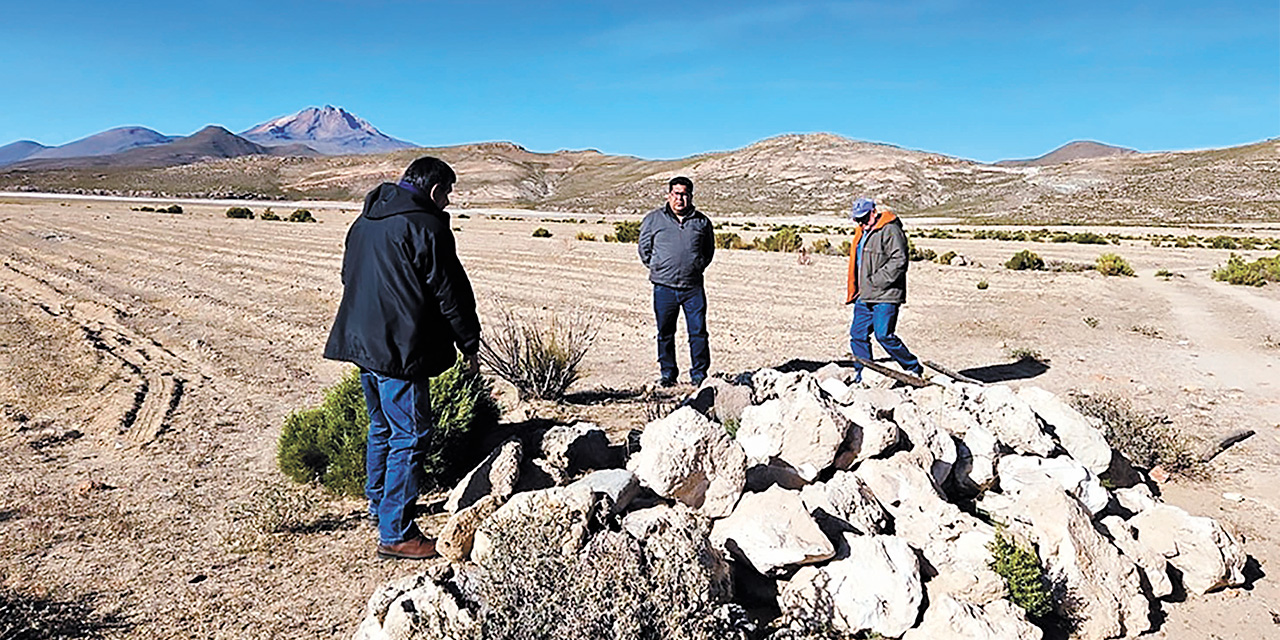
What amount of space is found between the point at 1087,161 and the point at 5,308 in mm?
111867

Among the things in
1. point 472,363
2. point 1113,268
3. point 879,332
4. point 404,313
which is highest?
point 404,313

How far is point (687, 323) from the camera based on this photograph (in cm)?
736

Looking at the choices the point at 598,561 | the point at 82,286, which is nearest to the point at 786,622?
the point at 598,561

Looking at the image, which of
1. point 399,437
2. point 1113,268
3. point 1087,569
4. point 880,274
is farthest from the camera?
point 1113,268

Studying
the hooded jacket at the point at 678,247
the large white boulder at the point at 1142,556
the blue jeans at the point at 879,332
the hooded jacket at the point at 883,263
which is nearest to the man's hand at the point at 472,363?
the hooded jacket at the point at 678,247

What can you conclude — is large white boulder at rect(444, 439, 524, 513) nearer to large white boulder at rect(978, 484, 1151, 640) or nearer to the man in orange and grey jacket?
large white boulder at rect(978, 484, 1151, 640)

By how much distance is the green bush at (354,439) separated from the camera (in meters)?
5.19

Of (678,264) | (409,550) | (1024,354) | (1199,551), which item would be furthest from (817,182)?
(409,550)

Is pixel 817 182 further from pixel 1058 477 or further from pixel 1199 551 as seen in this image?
pixel 1199 551

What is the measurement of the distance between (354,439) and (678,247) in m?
3.15

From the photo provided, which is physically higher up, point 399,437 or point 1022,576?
point 399,437

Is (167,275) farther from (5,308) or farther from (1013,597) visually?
(1013,597)

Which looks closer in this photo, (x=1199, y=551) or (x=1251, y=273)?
(x=1199, y=551)

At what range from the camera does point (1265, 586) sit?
4.34 metres
